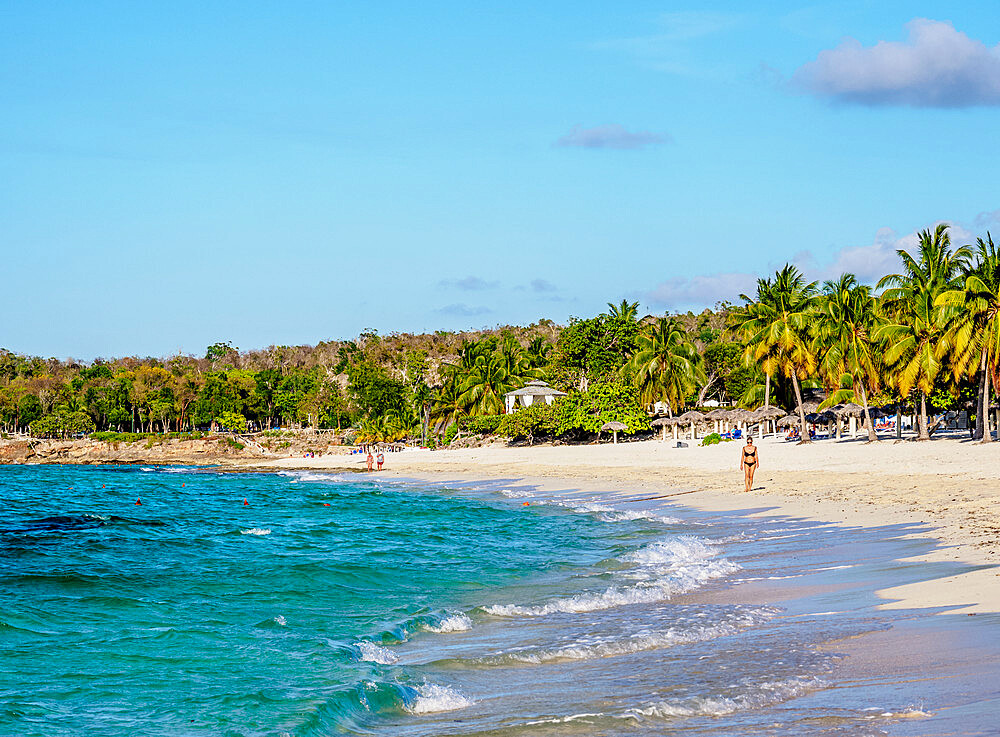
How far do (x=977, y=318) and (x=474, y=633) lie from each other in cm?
2788

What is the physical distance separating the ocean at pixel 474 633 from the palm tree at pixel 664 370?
35.5 meters

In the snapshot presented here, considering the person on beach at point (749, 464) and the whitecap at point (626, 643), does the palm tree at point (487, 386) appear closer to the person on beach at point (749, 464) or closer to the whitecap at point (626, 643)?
the person on beach at point (749, 464)

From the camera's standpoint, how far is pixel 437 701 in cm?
723

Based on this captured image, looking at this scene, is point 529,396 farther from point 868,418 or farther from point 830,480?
point 830,480

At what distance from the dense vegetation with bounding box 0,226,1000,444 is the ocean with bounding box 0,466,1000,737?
19792 mm

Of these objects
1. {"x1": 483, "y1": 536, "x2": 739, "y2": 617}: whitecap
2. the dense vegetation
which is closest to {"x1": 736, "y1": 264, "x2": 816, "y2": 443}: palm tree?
the dense vegetation

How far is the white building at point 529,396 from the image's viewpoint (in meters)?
62.0

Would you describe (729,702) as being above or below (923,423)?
below

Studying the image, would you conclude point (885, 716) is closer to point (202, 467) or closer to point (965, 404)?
point (965, 404)

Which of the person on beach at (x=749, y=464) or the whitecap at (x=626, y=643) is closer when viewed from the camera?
the whitecap at (x=626, y=643)

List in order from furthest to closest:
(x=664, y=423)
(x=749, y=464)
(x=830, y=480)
A: (x=664, y=423) → (x=830, y=480) → (x=749, y=464)

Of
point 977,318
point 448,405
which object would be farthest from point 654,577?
point 448,405

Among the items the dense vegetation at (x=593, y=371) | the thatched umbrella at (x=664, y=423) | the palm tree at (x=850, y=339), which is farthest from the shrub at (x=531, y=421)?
the palm tree at (x=850, y=339)

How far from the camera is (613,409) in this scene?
5434cm
